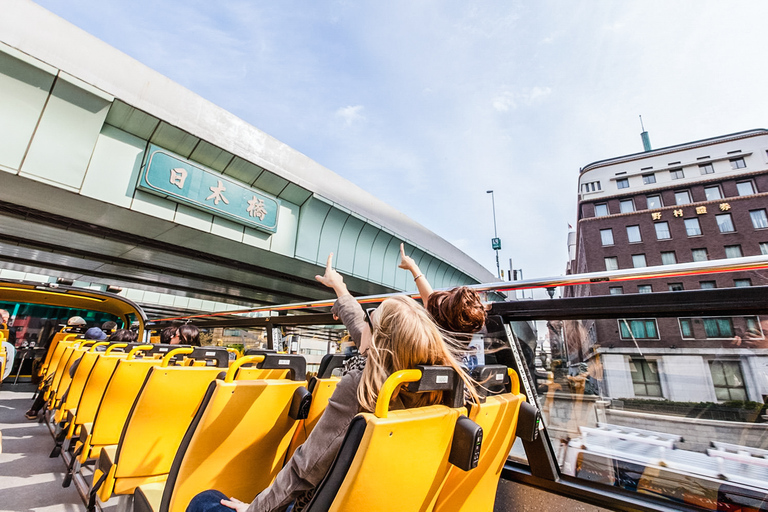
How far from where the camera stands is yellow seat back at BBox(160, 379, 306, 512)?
172 cm

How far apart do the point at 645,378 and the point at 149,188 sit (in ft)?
24.0

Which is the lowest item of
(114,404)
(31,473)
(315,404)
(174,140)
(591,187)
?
(31,473)

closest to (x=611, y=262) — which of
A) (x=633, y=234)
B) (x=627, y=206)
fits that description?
(x=633, y=234)

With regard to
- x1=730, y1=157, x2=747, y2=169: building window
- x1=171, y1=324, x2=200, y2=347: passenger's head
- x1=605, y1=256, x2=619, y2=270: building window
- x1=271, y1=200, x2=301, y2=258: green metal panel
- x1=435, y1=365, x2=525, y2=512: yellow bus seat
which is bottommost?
x1=435, y1=365, x2=525, y2=512: yellow bus seat

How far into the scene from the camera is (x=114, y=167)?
570 centimetres

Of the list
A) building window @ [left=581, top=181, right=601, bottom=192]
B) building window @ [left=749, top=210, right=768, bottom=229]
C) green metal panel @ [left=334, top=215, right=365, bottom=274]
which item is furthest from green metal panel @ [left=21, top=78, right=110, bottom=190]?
building window @ [left=749, top=210, right=768, bottom=229]

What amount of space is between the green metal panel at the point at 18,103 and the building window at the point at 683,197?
4166 cm

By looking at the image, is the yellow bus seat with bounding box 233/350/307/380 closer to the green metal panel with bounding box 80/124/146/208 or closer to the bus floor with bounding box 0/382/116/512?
the bus floor with bounding box 0/382/116/512

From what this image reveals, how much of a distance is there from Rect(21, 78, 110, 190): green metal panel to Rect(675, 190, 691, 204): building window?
41.0m

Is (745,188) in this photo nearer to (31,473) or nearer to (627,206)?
(627,206)

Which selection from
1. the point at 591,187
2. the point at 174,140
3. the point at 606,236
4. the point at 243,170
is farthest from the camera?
the point at 591,187

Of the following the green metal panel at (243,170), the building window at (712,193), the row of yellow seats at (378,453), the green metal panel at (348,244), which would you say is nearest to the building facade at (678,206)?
the building window at (712,193)

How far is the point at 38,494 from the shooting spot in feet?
10.9

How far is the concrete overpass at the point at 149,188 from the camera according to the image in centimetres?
484
